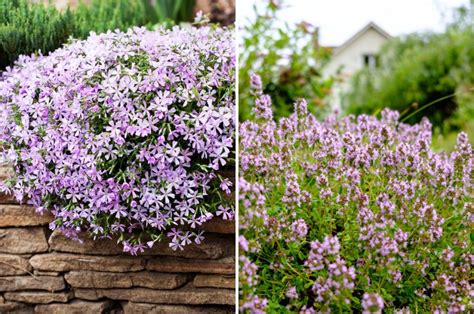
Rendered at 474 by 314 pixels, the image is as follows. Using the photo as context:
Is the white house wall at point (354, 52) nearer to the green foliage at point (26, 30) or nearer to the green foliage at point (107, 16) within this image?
the green foliage at point (107, 16)

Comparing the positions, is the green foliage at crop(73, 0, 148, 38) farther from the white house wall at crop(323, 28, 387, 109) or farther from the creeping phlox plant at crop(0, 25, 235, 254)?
the white house wall at crop(323, 28, 387, 109)

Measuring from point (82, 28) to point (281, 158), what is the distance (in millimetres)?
1143

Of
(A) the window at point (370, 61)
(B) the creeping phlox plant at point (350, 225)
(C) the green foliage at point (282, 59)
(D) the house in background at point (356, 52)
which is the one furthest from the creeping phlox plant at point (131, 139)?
(A) the window at point (370, 61)

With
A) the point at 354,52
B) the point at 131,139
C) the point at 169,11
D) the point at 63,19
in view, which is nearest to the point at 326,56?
the point at 169,11

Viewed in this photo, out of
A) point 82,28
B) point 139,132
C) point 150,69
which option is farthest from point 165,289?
point 82,28

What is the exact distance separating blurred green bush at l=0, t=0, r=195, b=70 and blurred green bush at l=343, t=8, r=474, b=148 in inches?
168

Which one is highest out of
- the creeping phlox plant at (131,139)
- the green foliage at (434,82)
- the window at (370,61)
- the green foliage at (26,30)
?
the window at (370,61)

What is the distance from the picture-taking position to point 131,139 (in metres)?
2.01

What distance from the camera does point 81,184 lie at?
6.77ft

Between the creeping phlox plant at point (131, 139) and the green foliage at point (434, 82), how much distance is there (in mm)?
4820

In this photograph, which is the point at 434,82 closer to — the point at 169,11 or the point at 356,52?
the point at 356,52

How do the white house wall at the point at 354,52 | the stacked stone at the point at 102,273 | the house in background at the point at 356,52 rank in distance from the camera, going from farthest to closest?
the white house wall at the point at 354,52
the house in background at the point at 356,52
the stacked stone at the point at 102,273

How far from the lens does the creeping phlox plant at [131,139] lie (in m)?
1.97

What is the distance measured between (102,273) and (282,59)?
7.51 feet
